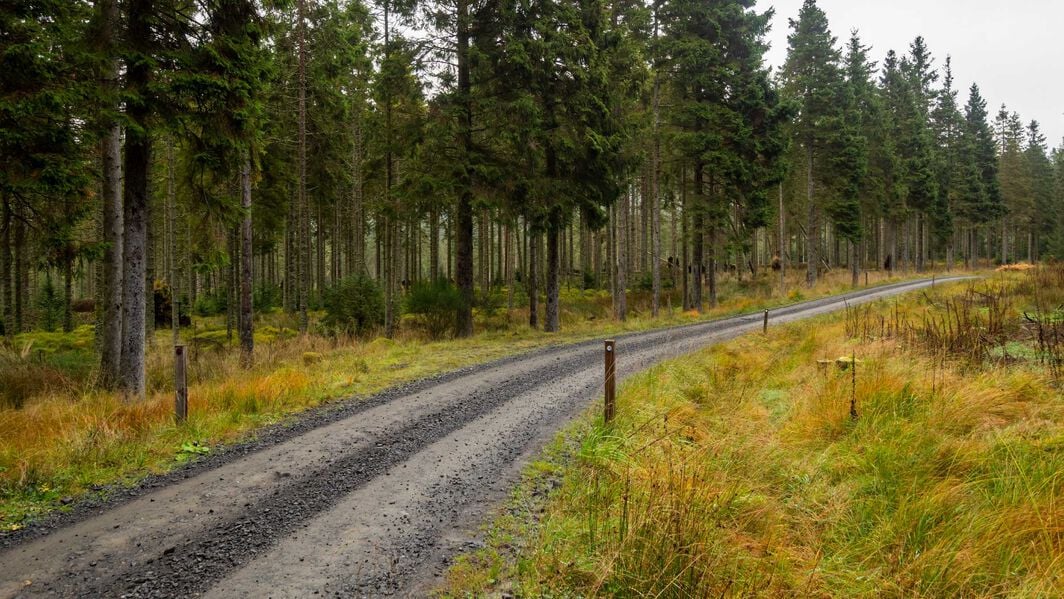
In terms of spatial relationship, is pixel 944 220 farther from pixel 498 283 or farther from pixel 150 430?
pixel 150 430

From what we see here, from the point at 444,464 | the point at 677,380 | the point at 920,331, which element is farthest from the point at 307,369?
the point at 920,331

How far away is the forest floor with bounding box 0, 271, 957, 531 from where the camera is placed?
194 inches

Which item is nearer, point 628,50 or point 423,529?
point 423,529

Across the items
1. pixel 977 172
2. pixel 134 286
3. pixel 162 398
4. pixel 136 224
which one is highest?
pixel 977 172

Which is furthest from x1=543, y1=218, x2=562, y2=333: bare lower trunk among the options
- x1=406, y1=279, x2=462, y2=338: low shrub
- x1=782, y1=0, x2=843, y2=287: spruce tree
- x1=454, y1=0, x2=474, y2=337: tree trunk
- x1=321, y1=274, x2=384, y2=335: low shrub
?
x1=782, y1=0, x2=843, y2=287: spruce tree

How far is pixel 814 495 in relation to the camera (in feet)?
13.6

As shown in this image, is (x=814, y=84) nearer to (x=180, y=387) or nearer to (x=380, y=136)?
(x=380, y=136)

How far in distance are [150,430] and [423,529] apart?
4538mm

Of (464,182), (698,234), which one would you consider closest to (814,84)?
(698,234)

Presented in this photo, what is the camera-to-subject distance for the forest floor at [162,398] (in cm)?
493

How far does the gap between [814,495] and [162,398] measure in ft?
29.2

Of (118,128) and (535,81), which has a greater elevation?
(535,81)

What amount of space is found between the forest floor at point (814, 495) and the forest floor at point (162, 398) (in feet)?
13.6

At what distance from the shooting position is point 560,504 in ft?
14.4
